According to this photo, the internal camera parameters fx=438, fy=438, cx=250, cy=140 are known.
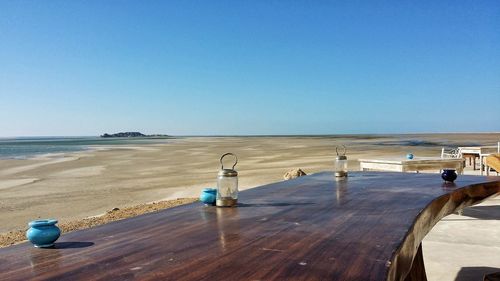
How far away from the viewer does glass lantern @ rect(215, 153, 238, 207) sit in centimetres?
271

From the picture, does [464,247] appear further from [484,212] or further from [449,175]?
[484,212]

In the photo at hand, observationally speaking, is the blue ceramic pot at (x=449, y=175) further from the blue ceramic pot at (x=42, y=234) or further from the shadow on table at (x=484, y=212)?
the blue ceramic pot at (x=42, y=234)

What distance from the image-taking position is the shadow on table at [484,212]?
613 cm

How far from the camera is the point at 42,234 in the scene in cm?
177

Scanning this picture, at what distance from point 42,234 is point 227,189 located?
47.4 inches

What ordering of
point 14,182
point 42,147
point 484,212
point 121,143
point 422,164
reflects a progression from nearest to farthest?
point 484,212 → point 422,164 → point 14,182 → point 42,147 → point 121,143

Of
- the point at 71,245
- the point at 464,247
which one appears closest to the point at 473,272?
the point at 464,247

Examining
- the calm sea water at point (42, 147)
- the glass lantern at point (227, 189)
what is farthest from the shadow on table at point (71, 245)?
the calm sea water at point (42, 147)

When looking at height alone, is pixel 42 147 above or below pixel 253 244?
below

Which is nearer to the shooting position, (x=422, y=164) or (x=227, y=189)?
(x=227, y=189)

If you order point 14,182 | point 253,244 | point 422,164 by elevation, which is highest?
point 253,244

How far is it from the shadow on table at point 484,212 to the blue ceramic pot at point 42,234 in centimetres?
591

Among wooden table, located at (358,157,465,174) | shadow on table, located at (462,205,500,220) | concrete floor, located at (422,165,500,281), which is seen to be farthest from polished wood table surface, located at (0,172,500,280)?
wooden table, located at (358,157,465,174)

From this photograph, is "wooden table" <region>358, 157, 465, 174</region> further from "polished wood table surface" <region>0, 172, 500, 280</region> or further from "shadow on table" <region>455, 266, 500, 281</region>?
"polished wood table surface" <region>0, 172, 500, 280</region>
